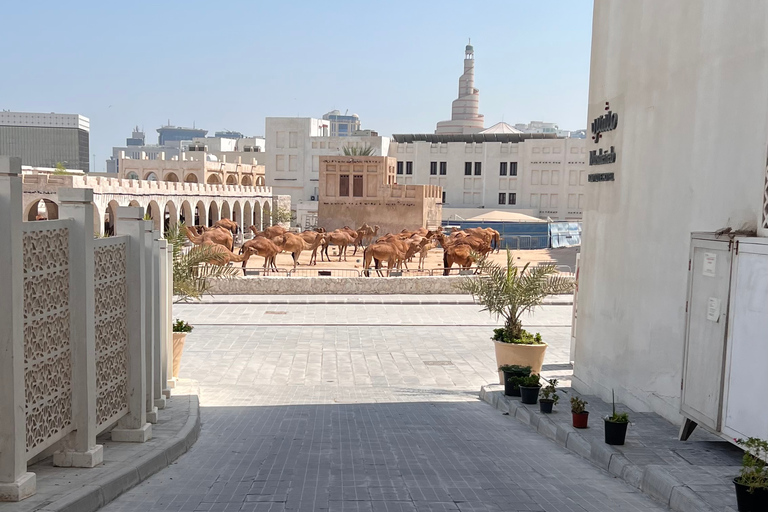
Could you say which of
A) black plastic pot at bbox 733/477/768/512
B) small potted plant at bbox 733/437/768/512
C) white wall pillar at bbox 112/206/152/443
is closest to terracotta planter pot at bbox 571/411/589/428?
small potted plant at bbox 733/437/768/512

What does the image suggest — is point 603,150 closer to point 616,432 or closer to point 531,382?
point 531,382

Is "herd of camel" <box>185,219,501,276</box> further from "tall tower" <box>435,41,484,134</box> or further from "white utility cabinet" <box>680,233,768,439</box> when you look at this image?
"tall tower" <box>435,41,484,134</box>

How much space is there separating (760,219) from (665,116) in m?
2.53

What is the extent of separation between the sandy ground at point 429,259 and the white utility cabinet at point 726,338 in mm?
27686

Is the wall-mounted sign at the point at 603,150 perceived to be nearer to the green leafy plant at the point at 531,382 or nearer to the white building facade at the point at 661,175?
the white building facade at the point at 661,175

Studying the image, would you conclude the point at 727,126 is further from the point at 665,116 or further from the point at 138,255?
the point at 138,255

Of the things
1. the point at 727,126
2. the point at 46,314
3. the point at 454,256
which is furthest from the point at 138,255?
the point at 454,256

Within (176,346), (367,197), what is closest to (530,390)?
(176,346)

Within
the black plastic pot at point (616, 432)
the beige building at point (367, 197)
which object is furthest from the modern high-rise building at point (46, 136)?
the black plastic pot at point (616, 432)

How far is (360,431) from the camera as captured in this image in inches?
356

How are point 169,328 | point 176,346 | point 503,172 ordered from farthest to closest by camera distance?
point 503,172
point 176,346
point 169,328

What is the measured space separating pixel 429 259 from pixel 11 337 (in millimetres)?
38096

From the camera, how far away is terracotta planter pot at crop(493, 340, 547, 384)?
495 inches

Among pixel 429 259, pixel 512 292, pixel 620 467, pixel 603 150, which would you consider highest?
pixel 603 150
